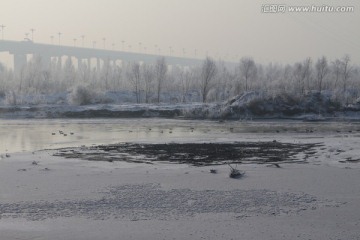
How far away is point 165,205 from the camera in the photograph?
13180 millimetres

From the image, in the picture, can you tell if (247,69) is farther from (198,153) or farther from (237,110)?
(198,153)

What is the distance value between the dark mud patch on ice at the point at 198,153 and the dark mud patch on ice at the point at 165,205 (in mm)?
6418

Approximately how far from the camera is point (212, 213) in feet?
40.7

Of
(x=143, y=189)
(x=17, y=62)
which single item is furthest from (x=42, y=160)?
Result: (x=17, y=62)

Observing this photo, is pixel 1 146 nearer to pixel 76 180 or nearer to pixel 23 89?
pixel 76 180

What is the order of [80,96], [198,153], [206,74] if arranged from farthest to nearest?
[206,74] → [80,96] → [198,153]

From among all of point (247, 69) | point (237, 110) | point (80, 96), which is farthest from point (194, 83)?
point (237, 110)

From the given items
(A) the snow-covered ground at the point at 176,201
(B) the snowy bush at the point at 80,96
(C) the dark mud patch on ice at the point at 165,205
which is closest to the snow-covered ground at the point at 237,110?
(B) the snowy bush at the point at 80,96

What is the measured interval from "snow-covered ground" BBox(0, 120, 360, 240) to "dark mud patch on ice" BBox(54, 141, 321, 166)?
75.1 inches

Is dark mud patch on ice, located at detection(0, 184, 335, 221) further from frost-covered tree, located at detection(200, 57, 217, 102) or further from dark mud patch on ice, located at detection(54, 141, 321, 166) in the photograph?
frost-covered tree, located at detection(200, 57, 217, 102)

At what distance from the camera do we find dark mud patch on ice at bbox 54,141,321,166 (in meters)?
22.1

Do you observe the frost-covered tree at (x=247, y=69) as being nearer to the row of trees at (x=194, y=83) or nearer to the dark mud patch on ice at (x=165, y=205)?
the row of trees at (x=194, y=83)

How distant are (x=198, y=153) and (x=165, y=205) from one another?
11.8 m

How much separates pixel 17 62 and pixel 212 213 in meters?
168
